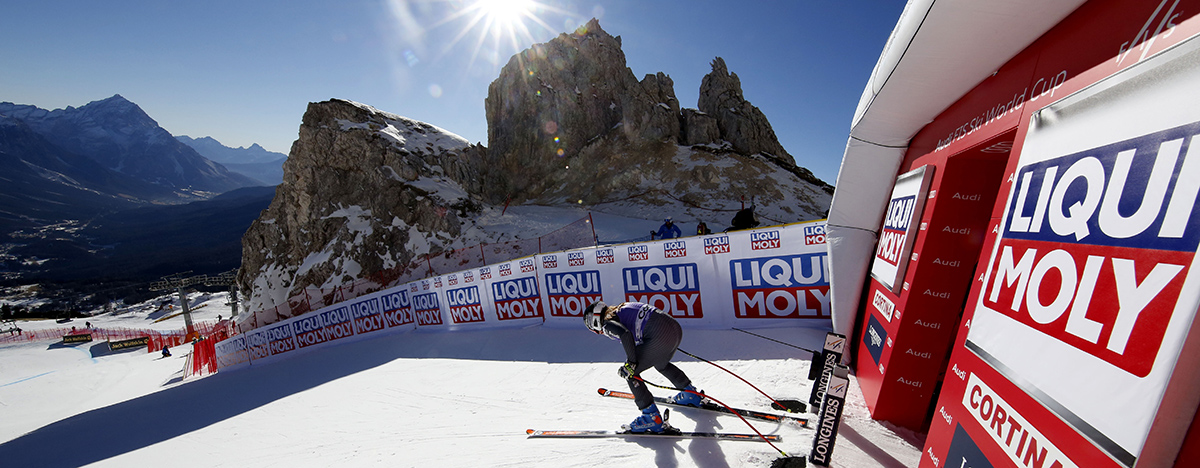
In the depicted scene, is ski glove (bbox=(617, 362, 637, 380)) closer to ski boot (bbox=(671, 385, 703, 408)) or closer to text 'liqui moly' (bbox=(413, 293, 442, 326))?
ski boot (bbox=(671, 385, 703, 408))

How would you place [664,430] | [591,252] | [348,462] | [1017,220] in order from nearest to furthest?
[1017,220] < [664,430] < [348,462] < [591,252]

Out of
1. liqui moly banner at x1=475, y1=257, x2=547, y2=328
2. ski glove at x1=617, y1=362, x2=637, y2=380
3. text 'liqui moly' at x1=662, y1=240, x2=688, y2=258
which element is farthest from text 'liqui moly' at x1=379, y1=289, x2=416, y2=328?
ski glove at x1=617, y1=362, x2=637, y2=380

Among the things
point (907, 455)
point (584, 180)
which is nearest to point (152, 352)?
point (584, 180)

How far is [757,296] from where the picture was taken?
730 centimetres

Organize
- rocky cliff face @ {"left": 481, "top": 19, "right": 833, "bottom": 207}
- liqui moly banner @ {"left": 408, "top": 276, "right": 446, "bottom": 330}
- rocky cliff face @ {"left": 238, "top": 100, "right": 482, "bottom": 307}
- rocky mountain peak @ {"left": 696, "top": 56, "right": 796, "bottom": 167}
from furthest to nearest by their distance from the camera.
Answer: rocky mountain peak @ {"left": 696, "top": 56, "right": 796, "bottom": 167} < rocky cliff face @ {"left": 481, "top": 19, "right": 833, "bottom": 207} < rocky cliff face @ {"left": 238, "top": 100, "right": 482, "bottom": 307} < liqui moly banner @ {"left": 408, "top": 276, "right": 446, "bottom": 330}

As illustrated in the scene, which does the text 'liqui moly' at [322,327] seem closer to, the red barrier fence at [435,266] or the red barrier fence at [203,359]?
the red barrier fence at [435,266]

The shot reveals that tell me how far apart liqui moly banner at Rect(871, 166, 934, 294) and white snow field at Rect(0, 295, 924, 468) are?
1412 mm

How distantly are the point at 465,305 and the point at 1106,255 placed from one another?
12083mm

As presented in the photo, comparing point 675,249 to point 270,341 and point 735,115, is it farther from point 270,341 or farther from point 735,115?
point 735,115

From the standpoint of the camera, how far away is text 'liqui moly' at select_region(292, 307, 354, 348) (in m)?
15.4

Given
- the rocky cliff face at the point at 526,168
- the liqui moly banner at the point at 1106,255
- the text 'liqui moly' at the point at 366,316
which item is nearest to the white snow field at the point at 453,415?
the text 'liqui moly' at the point at 366,316

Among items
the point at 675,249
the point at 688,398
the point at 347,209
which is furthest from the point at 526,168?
the point at 688,398

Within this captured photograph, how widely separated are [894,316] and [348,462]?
20.3 feet

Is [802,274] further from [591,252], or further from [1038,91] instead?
[1038,91]
